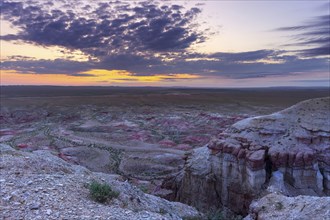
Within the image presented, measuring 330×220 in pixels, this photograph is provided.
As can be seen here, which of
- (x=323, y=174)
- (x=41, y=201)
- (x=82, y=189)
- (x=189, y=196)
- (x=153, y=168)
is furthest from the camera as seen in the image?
(x=153, y=168)

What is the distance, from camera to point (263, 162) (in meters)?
24.4

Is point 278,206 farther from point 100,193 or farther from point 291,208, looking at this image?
point 100,193

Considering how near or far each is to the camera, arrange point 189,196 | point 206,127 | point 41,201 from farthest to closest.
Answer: point 206,127
point 189,196
point 41,201

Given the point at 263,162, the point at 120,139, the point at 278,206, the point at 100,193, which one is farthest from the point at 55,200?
the point at 120,139

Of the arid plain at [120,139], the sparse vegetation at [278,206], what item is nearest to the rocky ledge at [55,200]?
the sparse vegetation at [278,206]

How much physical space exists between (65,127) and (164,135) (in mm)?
26445

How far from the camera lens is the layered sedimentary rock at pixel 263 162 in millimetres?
23953

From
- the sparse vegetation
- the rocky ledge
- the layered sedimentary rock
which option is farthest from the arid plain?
the rocky ledge

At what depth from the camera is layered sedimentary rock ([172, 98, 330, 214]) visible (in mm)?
23953

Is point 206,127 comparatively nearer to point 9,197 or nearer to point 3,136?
point 3,136

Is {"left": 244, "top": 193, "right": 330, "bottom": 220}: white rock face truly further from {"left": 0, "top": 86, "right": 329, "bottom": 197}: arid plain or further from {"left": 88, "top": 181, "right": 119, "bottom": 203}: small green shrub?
{"left": 0, "top": 86, "right": 329, "bottom": 197}: arid plain

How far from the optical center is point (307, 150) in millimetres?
24609

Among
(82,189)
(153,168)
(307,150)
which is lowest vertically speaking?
(153,168)

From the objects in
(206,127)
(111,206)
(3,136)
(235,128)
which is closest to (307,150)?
(235,128)
